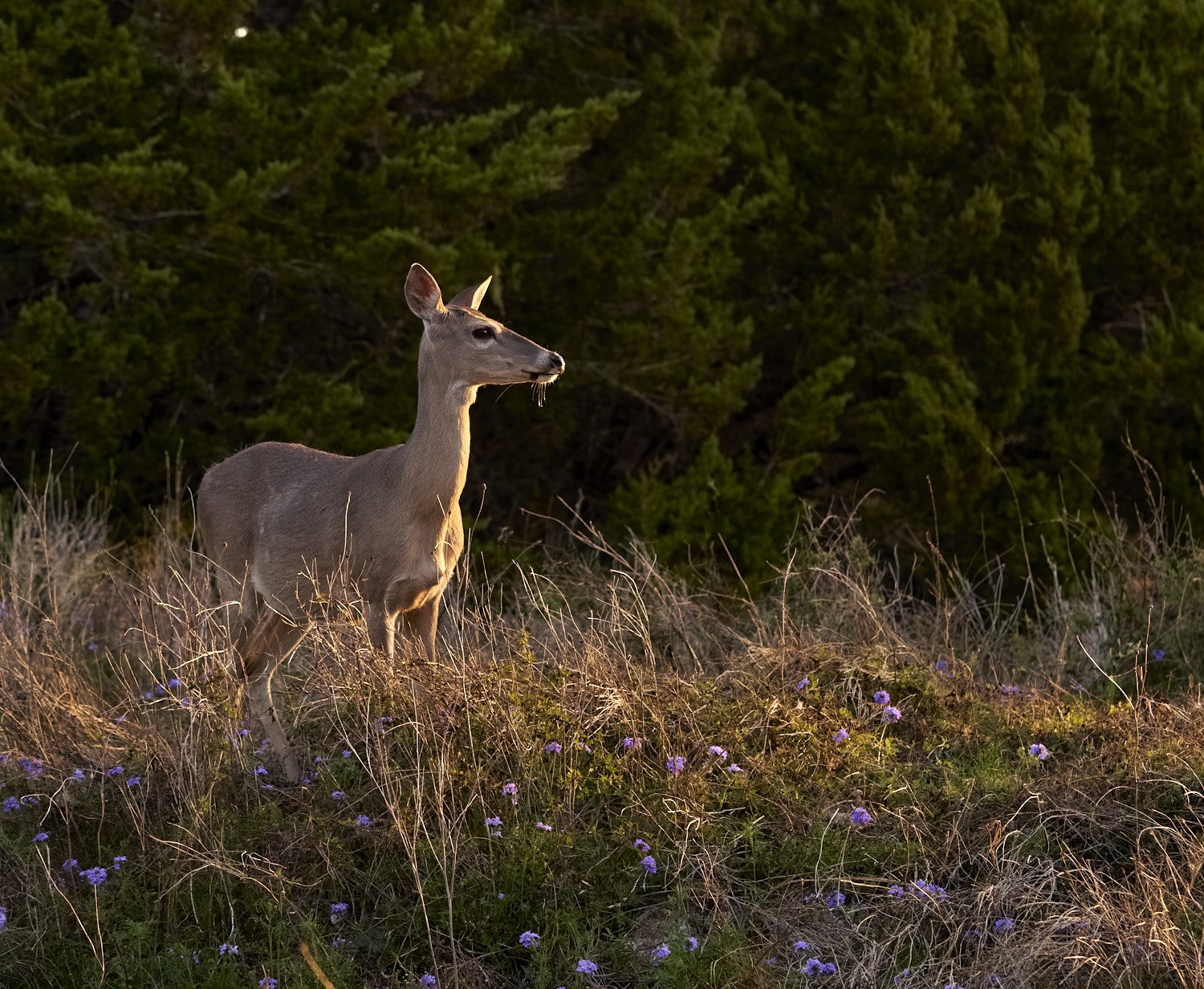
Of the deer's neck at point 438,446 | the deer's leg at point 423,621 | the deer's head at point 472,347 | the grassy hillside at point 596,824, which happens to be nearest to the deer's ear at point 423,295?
the deer's head at point 472,347

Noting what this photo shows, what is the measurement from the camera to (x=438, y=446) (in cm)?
627

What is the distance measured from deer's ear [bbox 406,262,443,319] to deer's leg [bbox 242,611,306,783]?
1203 mm

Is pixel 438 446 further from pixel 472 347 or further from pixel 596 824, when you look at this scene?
pixel 596 824

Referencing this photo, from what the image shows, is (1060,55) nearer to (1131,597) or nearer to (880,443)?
(880,443)

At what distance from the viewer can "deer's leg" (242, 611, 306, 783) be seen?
5.88 m

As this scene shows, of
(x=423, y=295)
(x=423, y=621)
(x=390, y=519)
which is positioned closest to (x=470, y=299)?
(x=423, y=295)

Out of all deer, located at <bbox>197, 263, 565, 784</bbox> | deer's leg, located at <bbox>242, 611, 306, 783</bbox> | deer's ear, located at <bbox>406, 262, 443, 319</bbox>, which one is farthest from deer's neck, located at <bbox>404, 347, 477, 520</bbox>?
deer's leg, located at <bbox>242, 611, 306, 783</bbox>

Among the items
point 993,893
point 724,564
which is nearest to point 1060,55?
point 724,564

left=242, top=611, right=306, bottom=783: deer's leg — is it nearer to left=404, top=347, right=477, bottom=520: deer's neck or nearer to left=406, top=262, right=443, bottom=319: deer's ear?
left=404, top=347, right=477, bottom=520: deer's neck

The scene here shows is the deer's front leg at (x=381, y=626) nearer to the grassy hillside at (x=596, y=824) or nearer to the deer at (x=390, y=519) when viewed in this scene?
the deer at (x=390, y=519)

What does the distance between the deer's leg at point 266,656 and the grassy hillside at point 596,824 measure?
0.32 feet

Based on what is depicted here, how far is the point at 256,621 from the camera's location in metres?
6.85

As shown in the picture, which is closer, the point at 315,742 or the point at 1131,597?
the point at 315,742

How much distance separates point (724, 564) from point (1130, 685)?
5.18 meters
